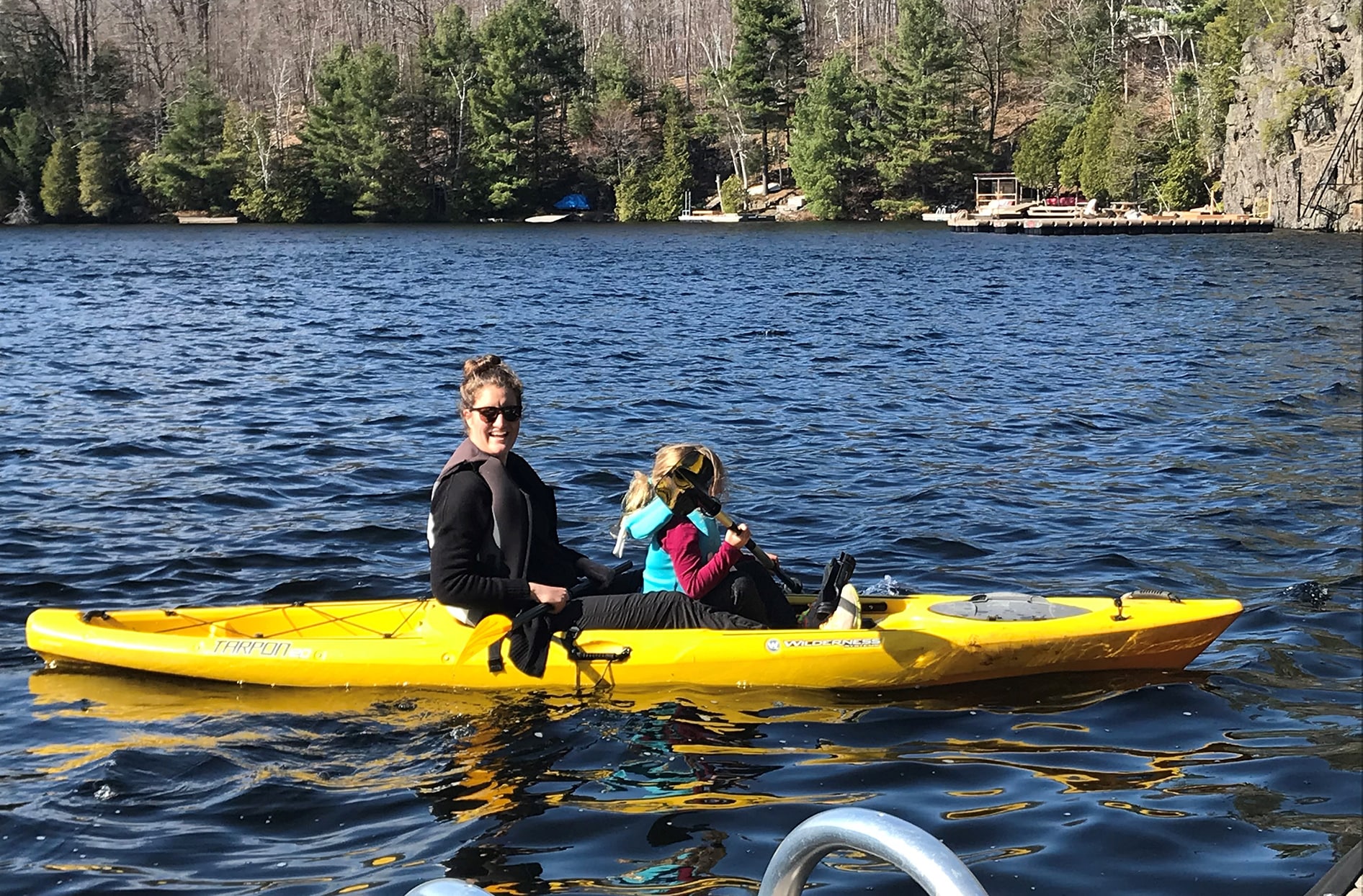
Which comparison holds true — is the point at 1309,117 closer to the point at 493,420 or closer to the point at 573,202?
the point at 573,202

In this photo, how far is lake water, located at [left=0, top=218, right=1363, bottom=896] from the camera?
17.6ft

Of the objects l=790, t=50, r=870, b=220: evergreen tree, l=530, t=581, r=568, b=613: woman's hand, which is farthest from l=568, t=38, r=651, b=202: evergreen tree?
l=530, t=581, r=568, b=613: woman's hand

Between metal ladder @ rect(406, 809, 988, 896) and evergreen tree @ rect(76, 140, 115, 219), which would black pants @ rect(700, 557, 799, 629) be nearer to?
metal ladder @ rect(406, 809, 988, 896)

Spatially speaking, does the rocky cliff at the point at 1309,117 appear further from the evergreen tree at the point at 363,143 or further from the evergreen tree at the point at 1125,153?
the evergreen tree at the point at 363,143

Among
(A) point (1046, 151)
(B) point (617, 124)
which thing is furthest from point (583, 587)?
(B) point (617, 124)

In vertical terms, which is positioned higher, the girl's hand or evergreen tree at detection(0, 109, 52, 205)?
evergreen tree at detection(0, 109, 52, 205)

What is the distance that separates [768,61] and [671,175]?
9.20 metres

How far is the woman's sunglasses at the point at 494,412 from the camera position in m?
6.52

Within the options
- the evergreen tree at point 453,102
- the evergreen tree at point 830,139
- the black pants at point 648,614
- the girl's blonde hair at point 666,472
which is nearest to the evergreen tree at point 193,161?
the evergreen tree at point 453,102

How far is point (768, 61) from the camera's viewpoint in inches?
3263

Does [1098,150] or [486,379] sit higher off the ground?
[1098,150]

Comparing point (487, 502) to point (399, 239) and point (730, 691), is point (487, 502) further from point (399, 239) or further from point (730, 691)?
point (399, 239)

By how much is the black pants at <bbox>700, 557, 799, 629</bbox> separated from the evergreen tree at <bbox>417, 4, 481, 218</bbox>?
254ft

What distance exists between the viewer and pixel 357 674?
7.12 meters
